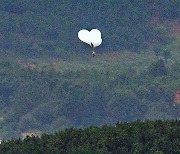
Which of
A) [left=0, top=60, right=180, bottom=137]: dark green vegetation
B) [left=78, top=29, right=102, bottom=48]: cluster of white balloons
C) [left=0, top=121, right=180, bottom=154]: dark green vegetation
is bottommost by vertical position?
[left=0, top=121, right=180, bottom=154]: dark green vegetation

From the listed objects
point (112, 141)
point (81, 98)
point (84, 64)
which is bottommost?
point (112, 141)

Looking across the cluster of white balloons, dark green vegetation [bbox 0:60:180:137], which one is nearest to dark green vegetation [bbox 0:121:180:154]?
the cluster of white balloons

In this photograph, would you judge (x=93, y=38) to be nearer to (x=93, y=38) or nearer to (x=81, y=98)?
(x=93, y=38)

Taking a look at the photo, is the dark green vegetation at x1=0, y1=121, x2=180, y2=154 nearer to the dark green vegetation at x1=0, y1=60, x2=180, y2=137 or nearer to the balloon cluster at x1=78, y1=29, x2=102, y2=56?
the balloon cluster at x1=78, y1=29, x2=102, y2=56

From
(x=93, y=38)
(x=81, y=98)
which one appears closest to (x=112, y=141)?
(x=93, y=38)

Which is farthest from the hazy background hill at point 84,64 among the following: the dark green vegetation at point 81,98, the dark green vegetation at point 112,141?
→ the dark green vegetation at point 112,141

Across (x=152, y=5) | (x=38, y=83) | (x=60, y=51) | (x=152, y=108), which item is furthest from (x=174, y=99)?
(x=152, y=5)

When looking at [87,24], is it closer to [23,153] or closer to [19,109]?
[19,109]
